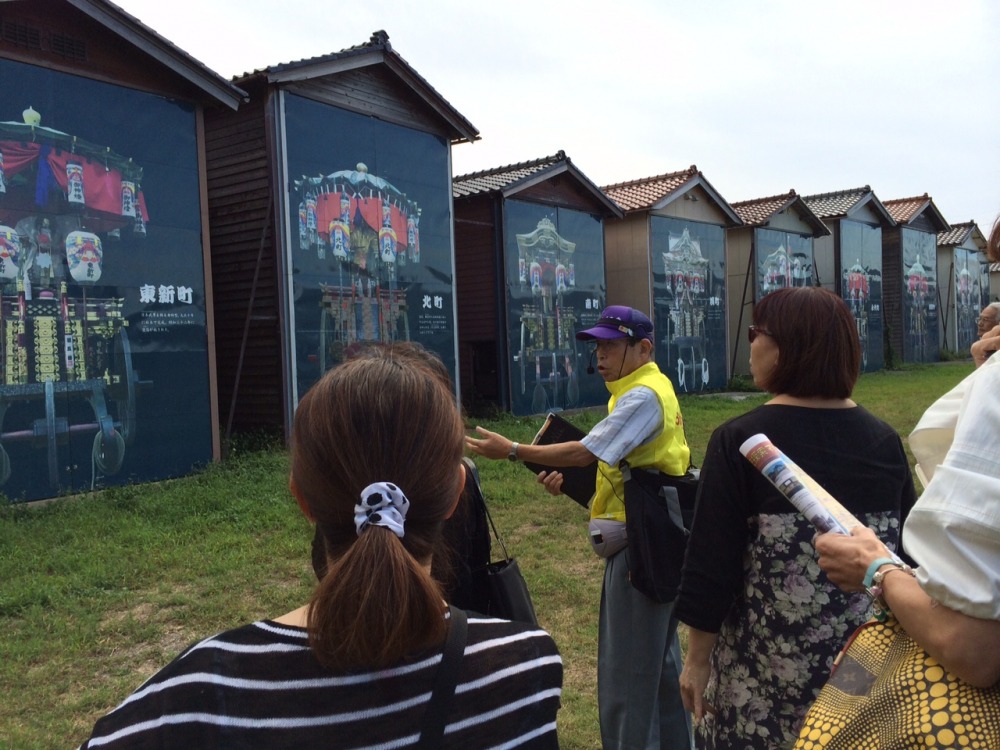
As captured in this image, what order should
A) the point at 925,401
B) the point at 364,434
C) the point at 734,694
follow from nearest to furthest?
the point at 364,434
the point at 734,694
the point at 925,401

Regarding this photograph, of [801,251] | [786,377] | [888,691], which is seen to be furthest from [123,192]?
[801,251]

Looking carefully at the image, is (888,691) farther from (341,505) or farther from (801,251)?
(801,251)

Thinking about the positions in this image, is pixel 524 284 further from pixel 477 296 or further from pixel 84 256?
pixel 84 256

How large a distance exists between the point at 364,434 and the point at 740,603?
1.39 meters

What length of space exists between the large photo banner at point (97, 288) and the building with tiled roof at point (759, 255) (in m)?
15.0

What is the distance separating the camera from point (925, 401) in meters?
17.0

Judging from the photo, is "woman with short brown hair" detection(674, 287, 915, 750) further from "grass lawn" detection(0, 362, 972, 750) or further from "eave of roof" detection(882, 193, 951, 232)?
"eave of roof" detection(882, 193, 951, 232)

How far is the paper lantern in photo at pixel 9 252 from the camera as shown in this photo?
7.93 meters

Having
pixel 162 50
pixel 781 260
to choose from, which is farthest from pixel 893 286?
pixel 162 50

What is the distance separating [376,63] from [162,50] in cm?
343

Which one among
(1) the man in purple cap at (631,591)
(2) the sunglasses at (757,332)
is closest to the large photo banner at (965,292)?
(1) the man in purple cap at (631,591)

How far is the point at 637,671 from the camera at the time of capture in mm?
2896

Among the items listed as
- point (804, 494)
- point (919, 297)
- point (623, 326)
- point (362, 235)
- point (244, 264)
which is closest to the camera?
point (804, 494)

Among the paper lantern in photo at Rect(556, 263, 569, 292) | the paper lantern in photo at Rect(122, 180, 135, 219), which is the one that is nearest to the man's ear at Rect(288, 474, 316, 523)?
the paper lantern in photo at Rect(122, 180, 135, 219)
